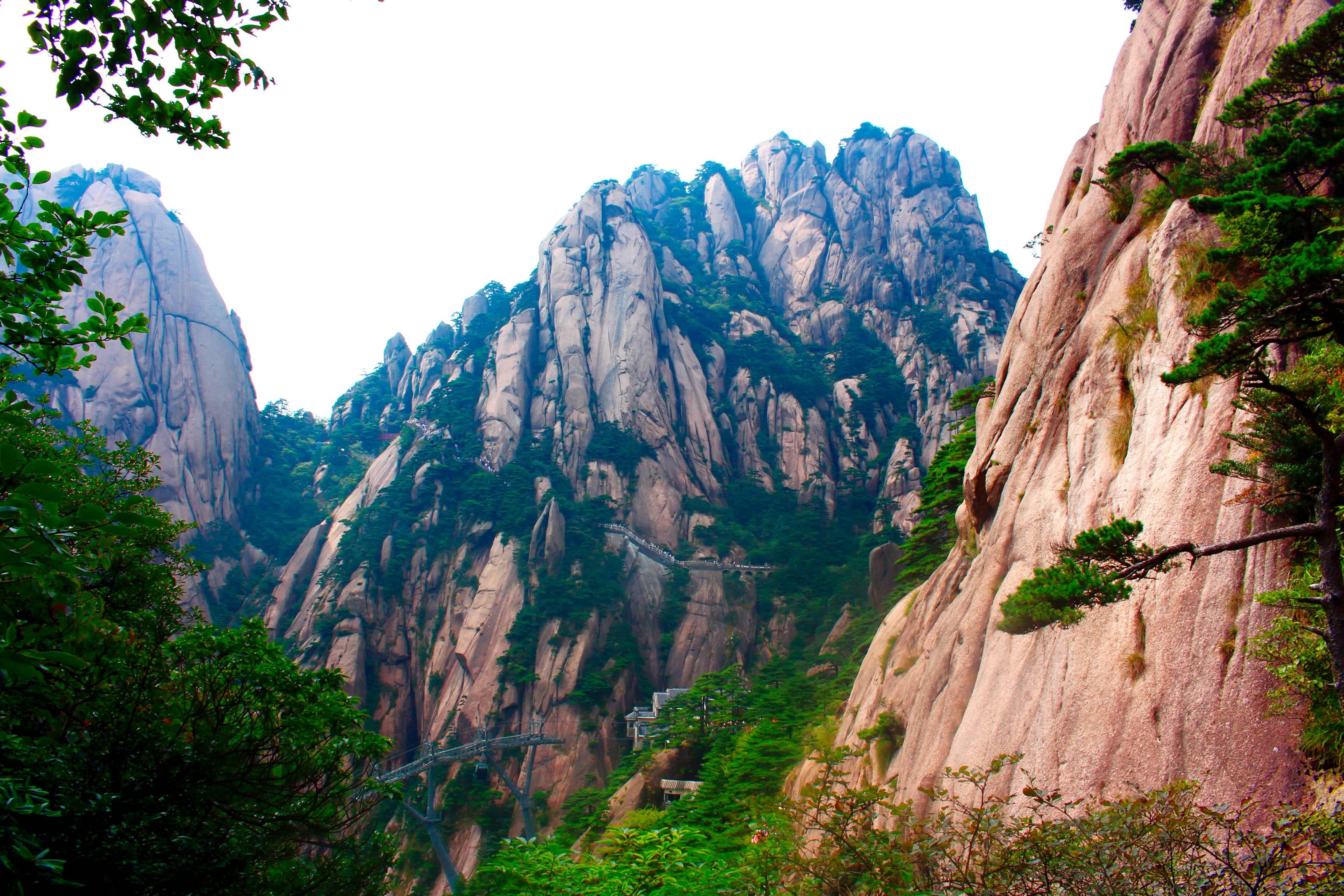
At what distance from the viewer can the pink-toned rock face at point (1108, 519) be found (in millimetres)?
6555

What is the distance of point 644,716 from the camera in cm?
3328

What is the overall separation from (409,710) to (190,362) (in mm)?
33018

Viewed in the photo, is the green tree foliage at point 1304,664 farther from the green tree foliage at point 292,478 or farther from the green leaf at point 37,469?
the green tree foliage at point 292,478

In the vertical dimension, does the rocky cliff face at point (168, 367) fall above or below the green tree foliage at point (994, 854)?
above

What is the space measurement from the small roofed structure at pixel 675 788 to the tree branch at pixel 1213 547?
68.1 feet

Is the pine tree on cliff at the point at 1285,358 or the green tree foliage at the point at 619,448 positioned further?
the green tree foliage at the point at 619,448

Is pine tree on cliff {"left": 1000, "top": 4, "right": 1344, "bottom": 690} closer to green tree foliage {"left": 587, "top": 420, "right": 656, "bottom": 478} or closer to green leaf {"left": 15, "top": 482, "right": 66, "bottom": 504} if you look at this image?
green leaf {"left": 15, "top": 482, "right": 66, "bottom": 504}

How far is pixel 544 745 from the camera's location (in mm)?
33750

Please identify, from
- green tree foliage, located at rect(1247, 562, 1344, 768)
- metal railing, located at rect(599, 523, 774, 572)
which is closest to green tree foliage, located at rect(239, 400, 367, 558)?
metal railing, located at rect(599, 523, 774, 572)

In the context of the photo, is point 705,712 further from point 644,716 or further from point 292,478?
point 292,478

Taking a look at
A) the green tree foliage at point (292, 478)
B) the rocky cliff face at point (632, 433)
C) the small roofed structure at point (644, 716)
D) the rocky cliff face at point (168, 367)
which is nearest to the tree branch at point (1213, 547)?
the small roofed structure at point (644, 716)

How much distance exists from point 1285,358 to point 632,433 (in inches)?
1746

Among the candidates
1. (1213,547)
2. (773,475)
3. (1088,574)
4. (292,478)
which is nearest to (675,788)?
(1088,574)

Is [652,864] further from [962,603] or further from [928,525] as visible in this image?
[928,525]
